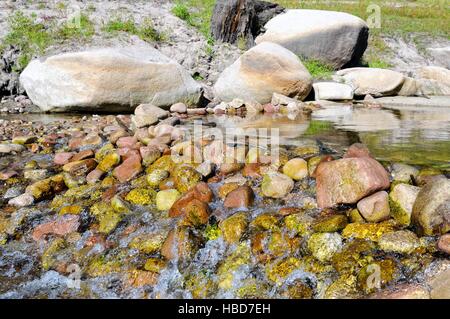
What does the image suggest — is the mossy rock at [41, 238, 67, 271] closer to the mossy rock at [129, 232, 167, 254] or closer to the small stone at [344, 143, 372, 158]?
the mossy rock at [129, 232, 167, 254]

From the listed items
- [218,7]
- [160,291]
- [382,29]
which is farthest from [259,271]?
[382,29]

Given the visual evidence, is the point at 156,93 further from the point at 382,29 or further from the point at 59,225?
the point at 382,29

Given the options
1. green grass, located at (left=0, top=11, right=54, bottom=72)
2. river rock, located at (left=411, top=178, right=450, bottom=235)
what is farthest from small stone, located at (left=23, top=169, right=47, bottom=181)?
green grass, located at (left=0, top=11, right=54, bottom=72)

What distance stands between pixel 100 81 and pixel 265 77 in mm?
3978

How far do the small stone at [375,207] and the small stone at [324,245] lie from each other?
0.38 m

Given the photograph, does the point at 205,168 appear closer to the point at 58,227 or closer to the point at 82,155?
the point at 58,227

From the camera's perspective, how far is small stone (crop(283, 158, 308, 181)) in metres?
4.66

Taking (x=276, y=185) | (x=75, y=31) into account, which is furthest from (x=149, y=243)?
(x=75, y=31)

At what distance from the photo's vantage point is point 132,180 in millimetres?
5195

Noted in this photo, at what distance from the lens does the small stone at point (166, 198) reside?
176 inches

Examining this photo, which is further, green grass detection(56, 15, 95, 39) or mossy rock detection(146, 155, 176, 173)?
green grass detection(56, 15, 95, 39)

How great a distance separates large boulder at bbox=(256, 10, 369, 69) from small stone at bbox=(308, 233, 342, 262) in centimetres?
1125

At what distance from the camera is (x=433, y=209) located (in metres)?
3.47

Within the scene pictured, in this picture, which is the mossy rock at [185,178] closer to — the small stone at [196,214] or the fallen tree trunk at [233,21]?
the small stone at [196,214]
